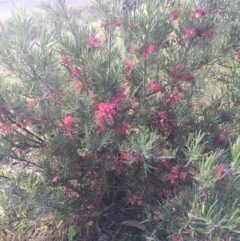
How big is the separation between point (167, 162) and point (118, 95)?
48 centimetres

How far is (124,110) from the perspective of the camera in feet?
6.97

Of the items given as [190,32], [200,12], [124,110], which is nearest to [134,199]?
[124,110]

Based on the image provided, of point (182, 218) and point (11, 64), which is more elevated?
point (11, 64)

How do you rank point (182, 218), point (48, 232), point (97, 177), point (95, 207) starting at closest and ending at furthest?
1. point (182, 218)
2. point (97, 177)
3. point (95, 207)
4. point (48, 232)

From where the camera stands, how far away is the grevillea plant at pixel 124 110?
1.88m

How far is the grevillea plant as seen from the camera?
1882 mm

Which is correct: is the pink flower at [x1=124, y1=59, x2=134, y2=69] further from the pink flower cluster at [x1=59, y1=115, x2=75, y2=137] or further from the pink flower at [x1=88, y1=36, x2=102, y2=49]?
the pink flower cluster at [x1=59, y1=115, x2=75, y2=137]

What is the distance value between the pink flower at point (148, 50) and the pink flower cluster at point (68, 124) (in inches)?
18.6

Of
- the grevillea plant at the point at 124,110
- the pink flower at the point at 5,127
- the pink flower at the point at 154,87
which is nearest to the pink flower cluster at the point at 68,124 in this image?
the grevillea plant at the point at 124,110

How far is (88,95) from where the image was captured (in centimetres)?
203

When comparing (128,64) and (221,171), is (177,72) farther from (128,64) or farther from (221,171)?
(221,171)

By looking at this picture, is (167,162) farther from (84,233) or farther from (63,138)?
(84,233)

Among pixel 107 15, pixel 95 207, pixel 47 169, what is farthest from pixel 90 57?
pixel 95 207

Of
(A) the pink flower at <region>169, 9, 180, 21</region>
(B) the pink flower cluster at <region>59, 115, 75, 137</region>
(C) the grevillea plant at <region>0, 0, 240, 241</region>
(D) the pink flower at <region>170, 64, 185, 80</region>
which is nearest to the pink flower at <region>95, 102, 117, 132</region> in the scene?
(C) the grevillea plant at <region>0, 0, 240, 241</region>
